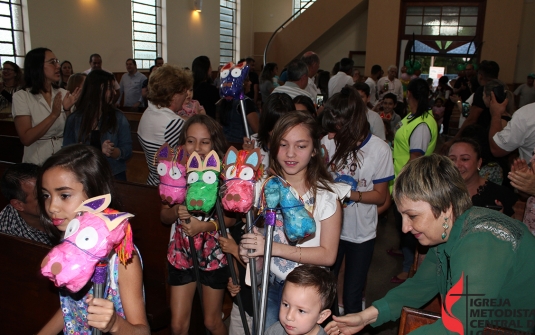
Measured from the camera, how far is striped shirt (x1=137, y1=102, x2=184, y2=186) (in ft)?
9.42

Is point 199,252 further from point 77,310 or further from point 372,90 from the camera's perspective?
point 372,90

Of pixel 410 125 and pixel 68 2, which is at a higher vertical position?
pixel 68 2

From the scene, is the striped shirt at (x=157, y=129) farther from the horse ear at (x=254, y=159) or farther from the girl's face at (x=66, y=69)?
the girl's face at (x=66, y=69)

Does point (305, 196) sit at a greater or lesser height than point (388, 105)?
lesser

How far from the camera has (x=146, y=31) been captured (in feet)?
37.9

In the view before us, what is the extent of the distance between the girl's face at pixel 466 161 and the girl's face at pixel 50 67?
2973 mm

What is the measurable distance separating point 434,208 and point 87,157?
1.21 m

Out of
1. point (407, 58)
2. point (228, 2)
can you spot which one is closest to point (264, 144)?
point (407, 58)

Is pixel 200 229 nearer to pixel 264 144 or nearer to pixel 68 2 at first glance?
pixel 264 144

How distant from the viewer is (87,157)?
5.17 feet

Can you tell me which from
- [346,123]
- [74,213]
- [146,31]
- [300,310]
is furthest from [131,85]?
[300,310]

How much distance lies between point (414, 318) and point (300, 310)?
41cm

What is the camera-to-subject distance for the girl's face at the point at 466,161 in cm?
257

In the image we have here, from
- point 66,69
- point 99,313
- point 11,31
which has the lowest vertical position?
point 99,313
